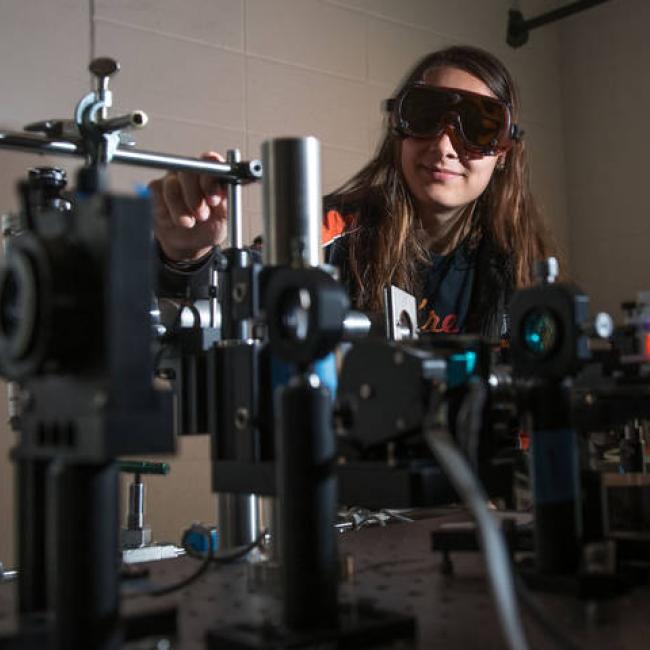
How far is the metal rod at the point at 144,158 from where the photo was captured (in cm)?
84

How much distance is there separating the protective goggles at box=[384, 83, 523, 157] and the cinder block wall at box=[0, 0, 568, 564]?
0.61 meters

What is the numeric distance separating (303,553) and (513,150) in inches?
63.4

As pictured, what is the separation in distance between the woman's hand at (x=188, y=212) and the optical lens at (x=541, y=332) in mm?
374

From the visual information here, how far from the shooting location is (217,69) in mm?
2775

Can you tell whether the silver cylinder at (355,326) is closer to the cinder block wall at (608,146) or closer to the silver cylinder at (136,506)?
the silver cylinder at (136,506)

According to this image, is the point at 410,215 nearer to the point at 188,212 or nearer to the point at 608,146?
the point at 188,212

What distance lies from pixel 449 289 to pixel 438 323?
0.10m

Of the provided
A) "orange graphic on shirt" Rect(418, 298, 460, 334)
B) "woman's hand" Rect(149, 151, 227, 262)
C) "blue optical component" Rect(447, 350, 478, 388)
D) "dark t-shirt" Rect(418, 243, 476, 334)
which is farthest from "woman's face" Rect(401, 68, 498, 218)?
"blue optical component" Rect(447, 350, 478, 388)

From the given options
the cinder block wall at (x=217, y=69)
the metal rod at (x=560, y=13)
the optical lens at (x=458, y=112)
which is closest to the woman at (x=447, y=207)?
the optical lens at (x=458, y=112)

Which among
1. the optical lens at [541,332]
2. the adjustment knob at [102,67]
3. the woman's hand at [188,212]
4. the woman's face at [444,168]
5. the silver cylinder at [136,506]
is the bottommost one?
the silver cylinder at [136,506]

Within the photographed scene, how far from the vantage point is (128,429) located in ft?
1.77

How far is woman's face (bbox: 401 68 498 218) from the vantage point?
1840mm

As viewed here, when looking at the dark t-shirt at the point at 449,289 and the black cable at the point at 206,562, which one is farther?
the dark t-shirt at the point at 449,289

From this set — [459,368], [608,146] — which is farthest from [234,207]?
[608,146]
